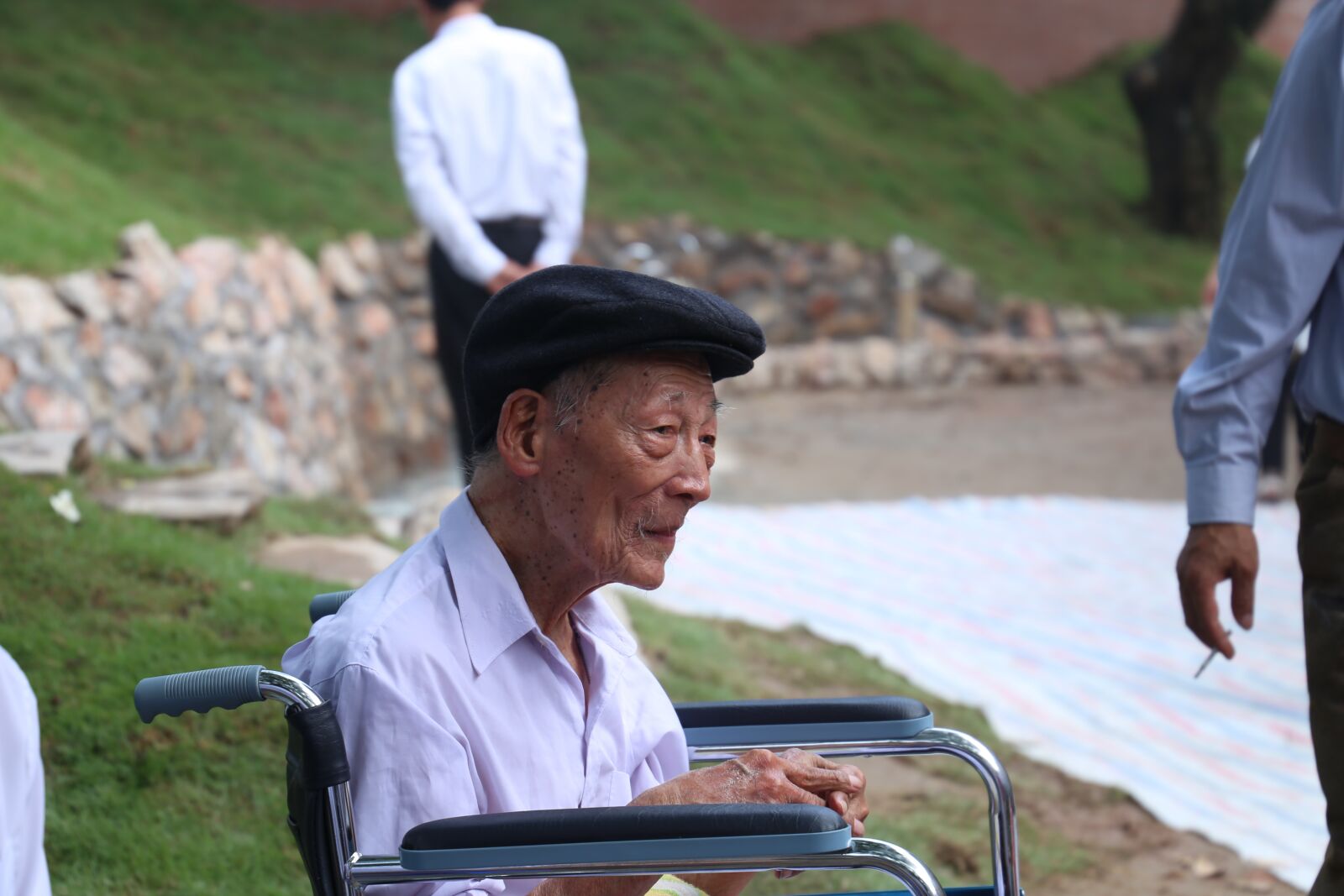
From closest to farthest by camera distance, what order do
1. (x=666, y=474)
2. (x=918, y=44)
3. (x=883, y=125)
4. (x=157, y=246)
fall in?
1. (x=666, y=474)
2. (x=157, y=246)
3. (x=883, y=125)
4. (x=918, y=44)

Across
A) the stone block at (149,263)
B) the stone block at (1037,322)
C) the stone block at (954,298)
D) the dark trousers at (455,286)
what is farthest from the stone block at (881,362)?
the dark trousers at (455,286)

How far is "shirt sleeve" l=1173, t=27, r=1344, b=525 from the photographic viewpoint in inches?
86.2

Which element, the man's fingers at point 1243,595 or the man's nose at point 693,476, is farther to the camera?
the man's fingers at point 1243,595

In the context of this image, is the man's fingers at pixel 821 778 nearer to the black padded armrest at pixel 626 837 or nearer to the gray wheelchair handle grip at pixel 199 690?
the black padded armrest at pixel 626 837

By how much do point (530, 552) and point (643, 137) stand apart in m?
12.5

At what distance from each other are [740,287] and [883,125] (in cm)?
479

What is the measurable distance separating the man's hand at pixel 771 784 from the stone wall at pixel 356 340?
452 centimetres

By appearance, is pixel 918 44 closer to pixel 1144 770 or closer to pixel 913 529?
pixel 913 529

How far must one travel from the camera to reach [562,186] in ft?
17.8

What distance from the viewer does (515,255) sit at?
5.39 meters

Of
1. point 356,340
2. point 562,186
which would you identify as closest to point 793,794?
point 562,186

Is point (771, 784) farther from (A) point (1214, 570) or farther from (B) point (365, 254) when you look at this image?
(B) point (365, 254)

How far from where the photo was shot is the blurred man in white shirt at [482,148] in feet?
17.3

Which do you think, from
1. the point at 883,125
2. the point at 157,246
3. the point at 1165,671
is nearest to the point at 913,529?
the point at 1165,671
